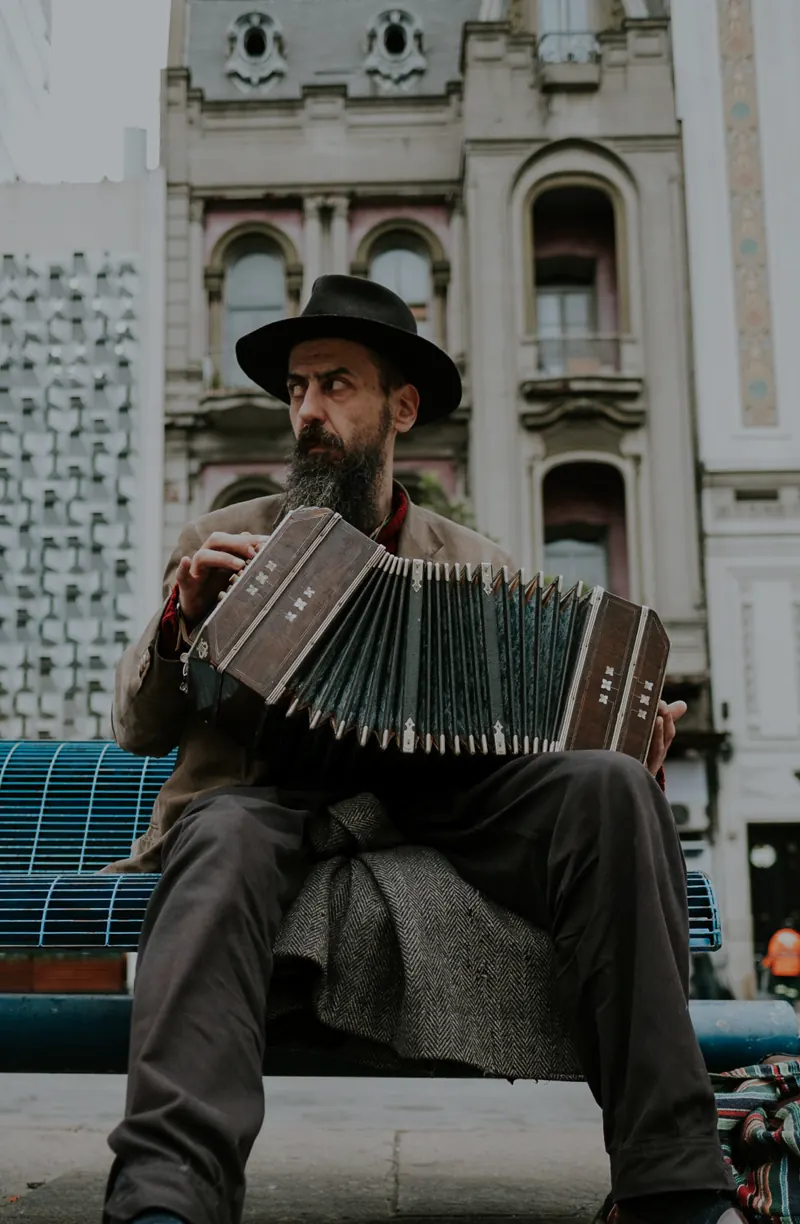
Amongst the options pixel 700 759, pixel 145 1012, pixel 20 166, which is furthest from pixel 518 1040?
pixel 20 166

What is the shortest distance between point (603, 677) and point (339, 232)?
1589 cm

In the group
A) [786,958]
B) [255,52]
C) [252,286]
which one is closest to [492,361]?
[252,286]

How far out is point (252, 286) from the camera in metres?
17.8

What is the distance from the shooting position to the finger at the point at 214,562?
243 centimetres

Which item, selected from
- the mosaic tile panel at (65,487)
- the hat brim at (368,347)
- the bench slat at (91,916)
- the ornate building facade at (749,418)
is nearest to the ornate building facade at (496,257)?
the ornate building facade at (749,418)

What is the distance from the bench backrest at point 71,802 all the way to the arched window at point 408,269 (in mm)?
14201

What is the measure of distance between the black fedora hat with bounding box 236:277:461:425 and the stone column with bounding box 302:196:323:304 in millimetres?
14535

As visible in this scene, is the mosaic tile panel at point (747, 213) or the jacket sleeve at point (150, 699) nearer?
the jacket sleeve at point (150, 699)

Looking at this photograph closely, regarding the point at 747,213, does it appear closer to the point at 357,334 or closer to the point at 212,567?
the point at 357,334

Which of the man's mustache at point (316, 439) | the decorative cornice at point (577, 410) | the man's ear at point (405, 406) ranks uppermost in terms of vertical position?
the decorative cornice at point (577, 410)

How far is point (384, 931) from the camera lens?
233 cm

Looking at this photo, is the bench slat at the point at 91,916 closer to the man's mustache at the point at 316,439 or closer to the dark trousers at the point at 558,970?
the dark trousers at the point at 558,970

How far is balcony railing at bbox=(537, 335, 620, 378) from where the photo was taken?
17.0 m

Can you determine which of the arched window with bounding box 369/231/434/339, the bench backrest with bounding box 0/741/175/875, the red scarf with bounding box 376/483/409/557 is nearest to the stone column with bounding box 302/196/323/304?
the arched window with bounding box 369/231/434/339
